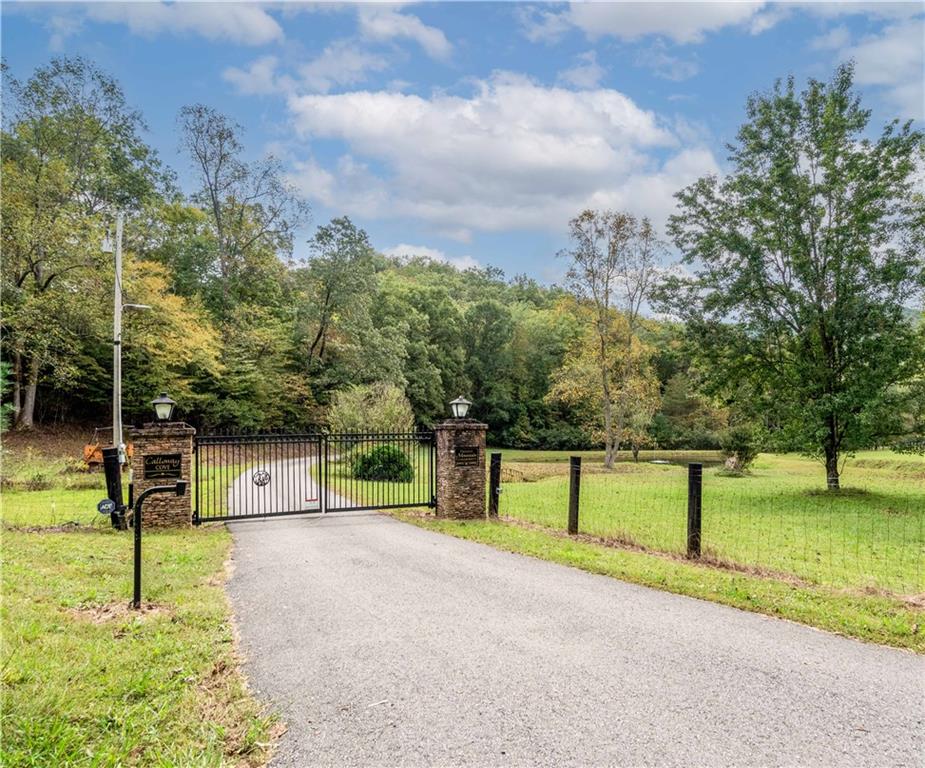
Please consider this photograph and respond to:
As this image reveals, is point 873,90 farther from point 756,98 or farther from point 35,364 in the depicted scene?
point 35,364

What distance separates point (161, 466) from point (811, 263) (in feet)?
50.8

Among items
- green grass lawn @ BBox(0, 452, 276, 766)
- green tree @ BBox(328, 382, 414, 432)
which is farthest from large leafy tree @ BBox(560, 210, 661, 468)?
green grass lawn @ BBox(0, 452, 276, 766)

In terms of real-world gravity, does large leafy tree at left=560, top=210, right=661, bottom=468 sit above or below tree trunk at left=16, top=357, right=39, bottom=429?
above

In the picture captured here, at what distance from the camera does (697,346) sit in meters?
15.9

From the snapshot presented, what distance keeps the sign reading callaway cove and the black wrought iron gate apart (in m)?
0.40

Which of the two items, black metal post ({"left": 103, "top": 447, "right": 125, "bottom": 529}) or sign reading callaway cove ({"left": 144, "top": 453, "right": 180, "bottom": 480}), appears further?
sign reading callaway cove ({"left": 144, "top": 453, "right": 180, "bottom": 480})

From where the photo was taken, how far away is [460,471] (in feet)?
34.8

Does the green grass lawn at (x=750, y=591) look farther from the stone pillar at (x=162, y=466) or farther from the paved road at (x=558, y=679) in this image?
the stone pillar at (x=162, y=466)

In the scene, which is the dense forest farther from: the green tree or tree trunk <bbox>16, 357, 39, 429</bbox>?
the green tree

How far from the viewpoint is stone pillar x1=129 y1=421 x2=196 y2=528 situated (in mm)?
9000

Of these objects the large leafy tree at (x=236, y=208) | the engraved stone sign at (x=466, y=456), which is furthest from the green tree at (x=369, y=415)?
the large leafy tree at (x=236, y=208)

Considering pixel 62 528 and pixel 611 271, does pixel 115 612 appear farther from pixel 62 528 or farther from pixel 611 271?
pixel 611 271

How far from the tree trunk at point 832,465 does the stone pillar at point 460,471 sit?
10.0 meters

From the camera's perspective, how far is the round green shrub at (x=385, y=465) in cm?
1617
